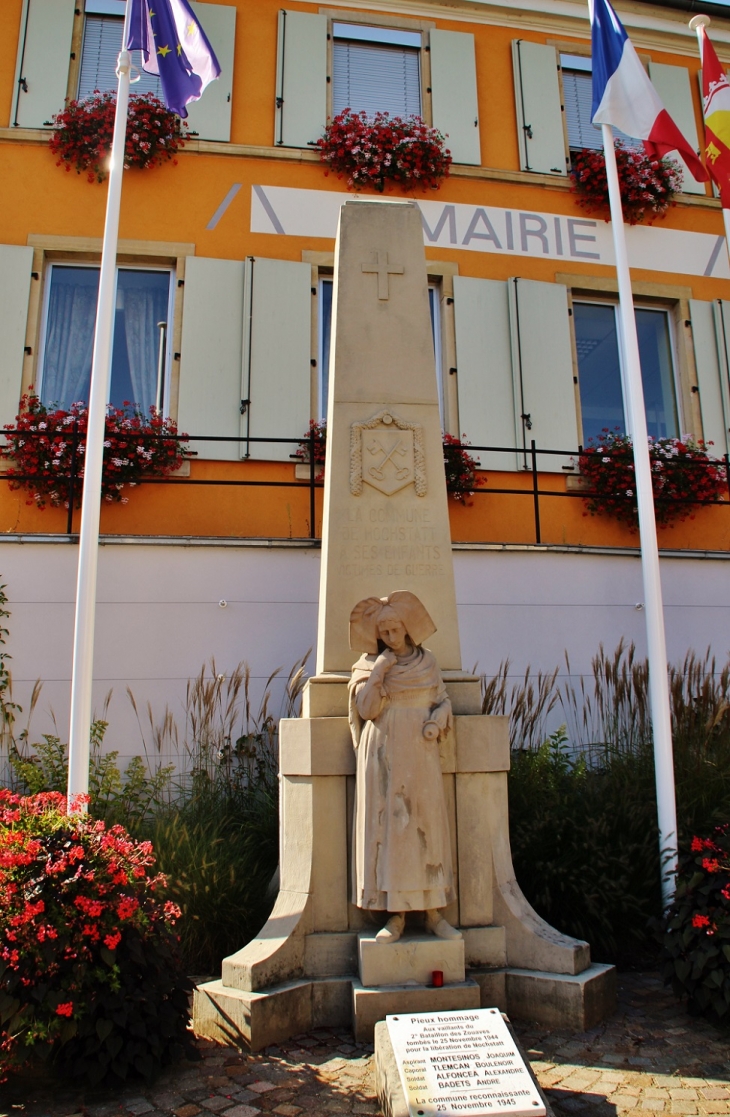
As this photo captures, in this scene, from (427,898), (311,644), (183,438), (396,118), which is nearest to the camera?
(427,898)

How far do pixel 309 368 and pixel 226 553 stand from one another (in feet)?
8.41

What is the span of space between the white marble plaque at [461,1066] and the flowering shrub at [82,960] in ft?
2.88

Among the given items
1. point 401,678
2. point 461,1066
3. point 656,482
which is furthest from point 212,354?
point 461,1066

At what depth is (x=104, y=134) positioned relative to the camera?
27.8 ft

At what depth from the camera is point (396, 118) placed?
359 inches

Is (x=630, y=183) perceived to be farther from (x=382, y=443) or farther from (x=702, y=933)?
(x=702, y=933)

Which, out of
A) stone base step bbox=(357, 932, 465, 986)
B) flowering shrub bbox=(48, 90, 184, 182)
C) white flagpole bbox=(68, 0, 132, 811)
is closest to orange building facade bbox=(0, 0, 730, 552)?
flowering shrub bbox=(48, 90, 184, 182)

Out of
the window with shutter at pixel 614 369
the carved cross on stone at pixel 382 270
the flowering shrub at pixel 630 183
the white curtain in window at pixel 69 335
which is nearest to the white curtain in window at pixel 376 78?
the flowering shrub at pixel 630 183

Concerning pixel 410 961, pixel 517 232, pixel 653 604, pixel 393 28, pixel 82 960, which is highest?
pixel 393 28

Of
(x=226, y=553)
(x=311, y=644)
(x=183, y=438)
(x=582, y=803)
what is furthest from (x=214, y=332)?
(x=582, y=803)

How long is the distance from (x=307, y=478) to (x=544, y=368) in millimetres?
2597

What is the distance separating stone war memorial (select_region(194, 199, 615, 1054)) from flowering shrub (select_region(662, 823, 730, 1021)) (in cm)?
31

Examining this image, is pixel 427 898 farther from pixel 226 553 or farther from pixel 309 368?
pixel 309 368

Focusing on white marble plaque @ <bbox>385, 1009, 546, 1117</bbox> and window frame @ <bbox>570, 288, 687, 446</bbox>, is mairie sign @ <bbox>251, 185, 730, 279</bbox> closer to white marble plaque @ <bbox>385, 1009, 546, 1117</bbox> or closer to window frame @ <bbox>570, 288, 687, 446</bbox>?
window frame @ <bbox>570, 288, 687, 446</bbox>
